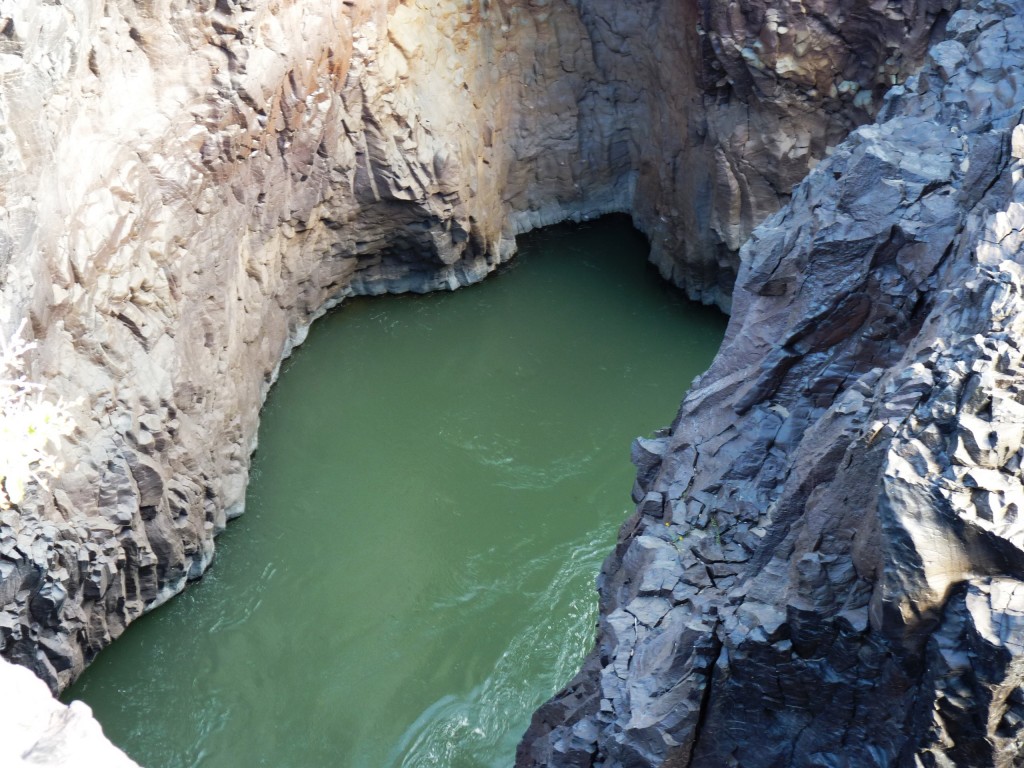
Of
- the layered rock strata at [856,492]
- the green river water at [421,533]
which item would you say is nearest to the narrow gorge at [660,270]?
the layered rock strata at [856,492]

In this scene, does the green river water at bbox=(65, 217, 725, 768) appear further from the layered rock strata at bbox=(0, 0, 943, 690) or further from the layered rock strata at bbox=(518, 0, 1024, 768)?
the layered rock strata at bbox=(518, 0, 1024, 768)

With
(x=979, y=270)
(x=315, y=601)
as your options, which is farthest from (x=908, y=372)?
(x=315, y=601)

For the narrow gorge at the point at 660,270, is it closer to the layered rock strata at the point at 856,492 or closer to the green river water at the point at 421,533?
the layered rock strata at the point at 856,492

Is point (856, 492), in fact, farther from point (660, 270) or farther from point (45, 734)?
point (660, 270)

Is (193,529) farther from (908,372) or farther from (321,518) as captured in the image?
(908,372)

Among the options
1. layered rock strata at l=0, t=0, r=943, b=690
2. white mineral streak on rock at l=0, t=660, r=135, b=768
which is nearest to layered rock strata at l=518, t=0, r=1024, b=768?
white mineral streak on rock at l=0, t=660, r=135, b=768

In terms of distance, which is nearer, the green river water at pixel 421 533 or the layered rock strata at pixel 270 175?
the layered rock strata at pixel 270 175
